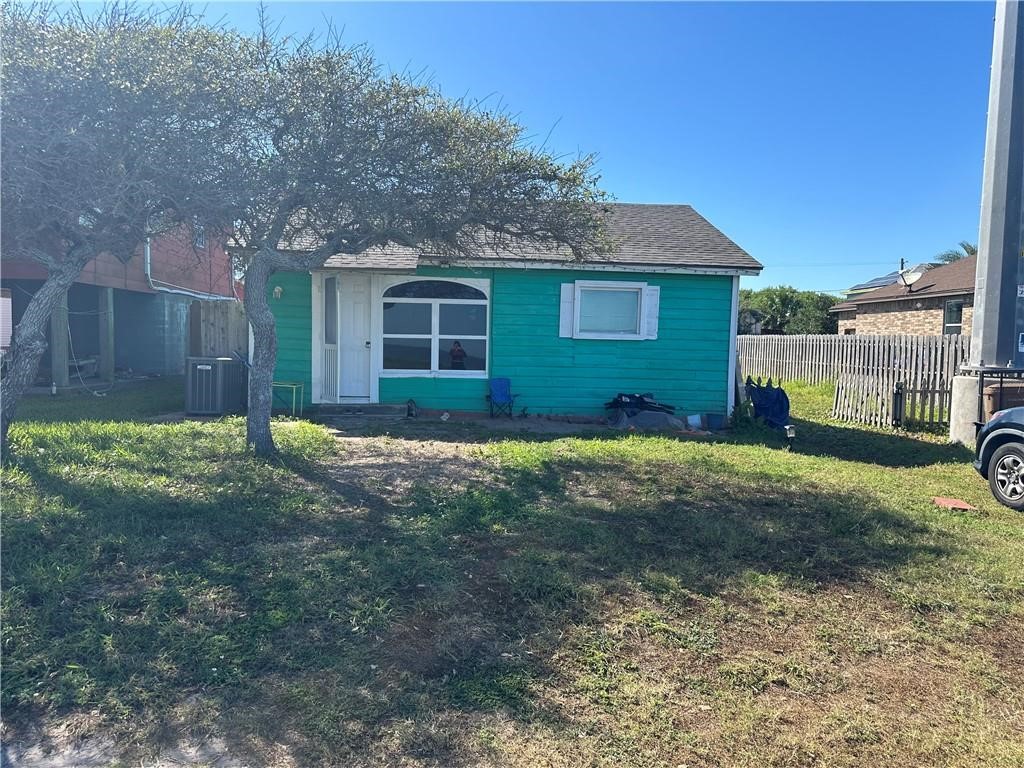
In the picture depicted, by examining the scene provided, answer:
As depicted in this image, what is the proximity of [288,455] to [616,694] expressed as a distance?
5.14 meters

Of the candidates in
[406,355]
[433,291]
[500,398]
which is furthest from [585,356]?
[406,355]

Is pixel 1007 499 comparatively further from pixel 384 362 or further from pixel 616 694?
pixel 384 362

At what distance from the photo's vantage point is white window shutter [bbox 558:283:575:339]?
1120cm

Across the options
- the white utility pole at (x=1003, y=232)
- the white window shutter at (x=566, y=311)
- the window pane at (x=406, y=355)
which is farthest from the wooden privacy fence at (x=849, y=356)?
the window pane at (x=406, y=355)

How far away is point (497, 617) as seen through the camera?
12.2 ft

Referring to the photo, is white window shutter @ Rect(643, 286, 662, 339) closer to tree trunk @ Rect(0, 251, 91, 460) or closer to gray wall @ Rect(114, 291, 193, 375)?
tree trunk @ Rect(0, 251, 91, 460)

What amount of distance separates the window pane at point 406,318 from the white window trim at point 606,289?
2.59m

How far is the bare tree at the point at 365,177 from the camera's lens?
624 centimetres

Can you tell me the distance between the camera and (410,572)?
14.0 feet

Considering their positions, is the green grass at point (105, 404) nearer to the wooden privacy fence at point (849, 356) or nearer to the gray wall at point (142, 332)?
the gray wall at point (142, 332)

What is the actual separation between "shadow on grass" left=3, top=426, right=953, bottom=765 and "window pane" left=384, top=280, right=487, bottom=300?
5.11 metres

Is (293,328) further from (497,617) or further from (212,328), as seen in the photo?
(497,617)

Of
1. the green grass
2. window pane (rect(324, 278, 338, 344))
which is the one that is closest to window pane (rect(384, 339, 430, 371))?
window pane (rect(324, 278, 338, 344))

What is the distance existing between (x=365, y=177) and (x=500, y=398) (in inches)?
213
